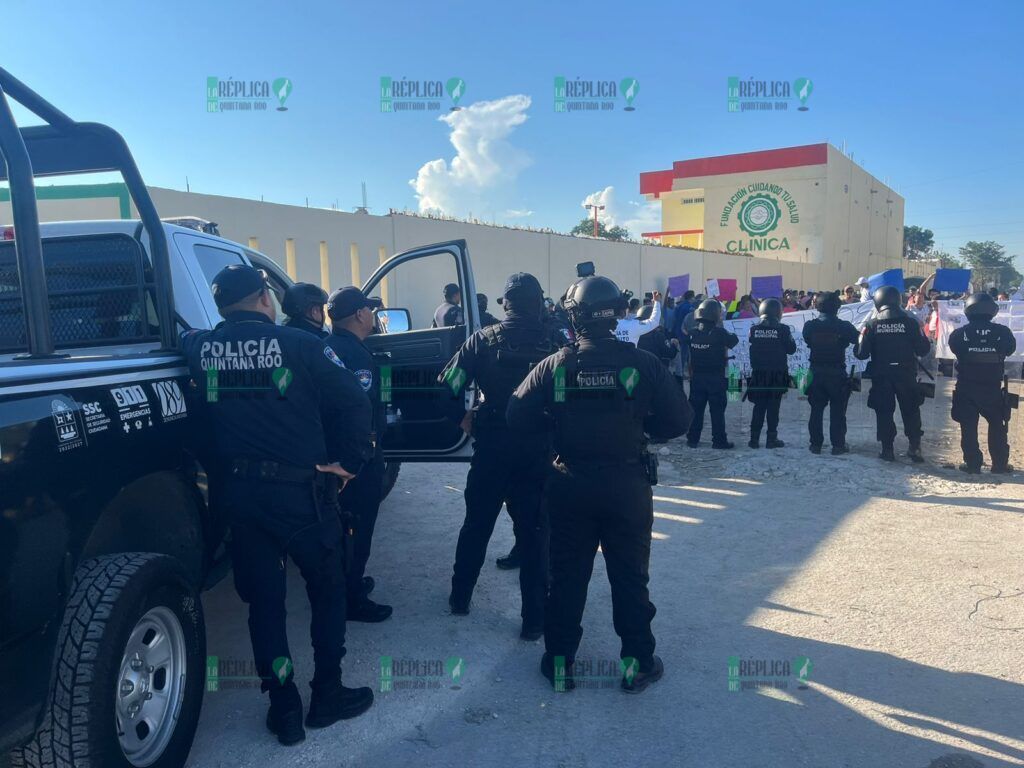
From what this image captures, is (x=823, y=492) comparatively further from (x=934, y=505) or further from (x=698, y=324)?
(x=698, y=324)

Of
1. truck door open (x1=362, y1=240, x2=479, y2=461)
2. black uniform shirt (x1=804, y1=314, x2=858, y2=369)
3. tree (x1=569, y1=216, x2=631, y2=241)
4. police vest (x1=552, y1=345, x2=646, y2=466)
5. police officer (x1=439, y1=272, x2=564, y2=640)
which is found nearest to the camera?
police vest (x1=552, y1=345, x2=646, y2=466)

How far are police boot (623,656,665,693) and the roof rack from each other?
2.57 m

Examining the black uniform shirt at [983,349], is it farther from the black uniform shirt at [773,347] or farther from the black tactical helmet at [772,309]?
the black tactical helmet at [772,309]

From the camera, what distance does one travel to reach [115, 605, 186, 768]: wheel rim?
2.42 m

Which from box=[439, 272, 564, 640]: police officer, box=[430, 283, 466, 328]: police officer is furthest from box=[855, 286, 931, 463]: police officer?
box=[439, 272, 564, 640]: police officer

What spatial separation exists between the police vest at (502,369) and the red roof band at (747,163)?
3976 centimetres

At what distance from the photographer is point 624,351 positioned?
3.25 metres

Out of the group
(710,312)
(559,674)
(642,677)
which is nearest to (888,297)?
(710,312)

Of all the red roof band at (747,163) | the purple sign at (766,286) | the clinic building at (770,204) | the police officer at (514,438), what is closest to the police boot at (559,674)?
the police officer at (514,438)

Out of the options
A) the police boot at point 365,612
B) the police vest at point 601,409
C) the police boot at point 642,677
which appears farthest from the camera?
the police boot at point 365,612

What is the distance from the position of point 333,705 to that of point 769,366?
257 inches

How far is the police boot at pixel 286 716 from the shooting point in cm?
293

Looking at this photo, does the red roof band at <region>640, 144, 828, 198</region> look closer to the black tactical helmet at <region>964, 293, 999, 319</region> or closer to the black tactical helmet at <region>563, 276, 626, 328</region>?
the black tactical helmet at <region>964, 293, 999, 319</region>

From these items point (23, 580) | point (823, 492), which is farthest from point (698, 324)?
point (23, 580)
